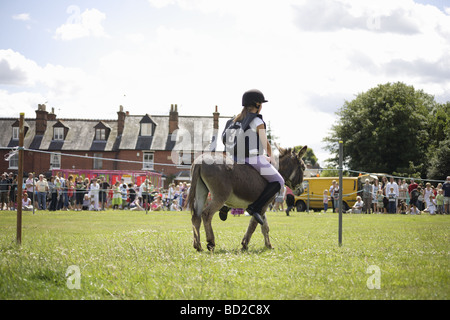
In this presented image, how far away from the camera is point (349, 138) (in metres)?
64.5

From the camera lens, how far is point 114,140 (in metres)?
64.6

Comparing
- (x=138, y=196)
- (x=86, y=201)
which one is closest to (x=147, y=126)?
(x=138, y=196)

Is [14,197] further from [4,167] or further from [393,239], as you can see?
[4,167]

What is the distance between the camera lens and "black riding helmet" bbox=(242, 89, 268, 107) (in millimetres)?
8070

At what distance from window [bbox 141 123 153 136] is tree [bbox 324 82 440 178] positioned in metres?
26.3

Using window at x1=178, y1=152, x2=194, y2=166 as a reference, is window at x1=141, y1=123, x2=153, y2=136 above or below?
above

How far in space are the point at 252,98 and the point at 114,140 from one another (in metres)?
58.7

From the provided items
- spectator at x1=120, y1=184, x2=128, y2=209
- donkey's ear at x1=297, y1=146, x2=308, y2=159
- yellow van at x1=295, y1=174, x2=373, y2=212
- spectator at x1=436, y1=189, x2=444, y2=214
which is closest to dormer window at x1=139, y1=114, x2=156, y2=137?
yellow van at x1=295, y1=174, x2=373, y2=212

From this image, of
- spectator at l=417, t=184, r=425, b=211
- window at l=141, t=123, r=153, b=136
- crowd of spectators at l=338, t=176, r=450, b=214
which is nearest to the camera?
crowd of spectators at l=338, t=176, r=450, b=214

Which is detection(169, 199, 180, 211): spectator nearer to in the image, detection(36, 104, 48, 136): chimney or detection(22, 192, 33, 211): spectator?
detection(22, 192, 33, 211): spectator

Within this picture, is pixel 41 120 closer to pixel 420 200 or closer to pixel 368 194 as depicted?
pixel 368 194

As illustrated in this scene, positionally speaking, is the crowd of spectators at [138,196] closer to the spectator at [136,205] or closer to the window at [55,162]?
the spectator at [136,205]
